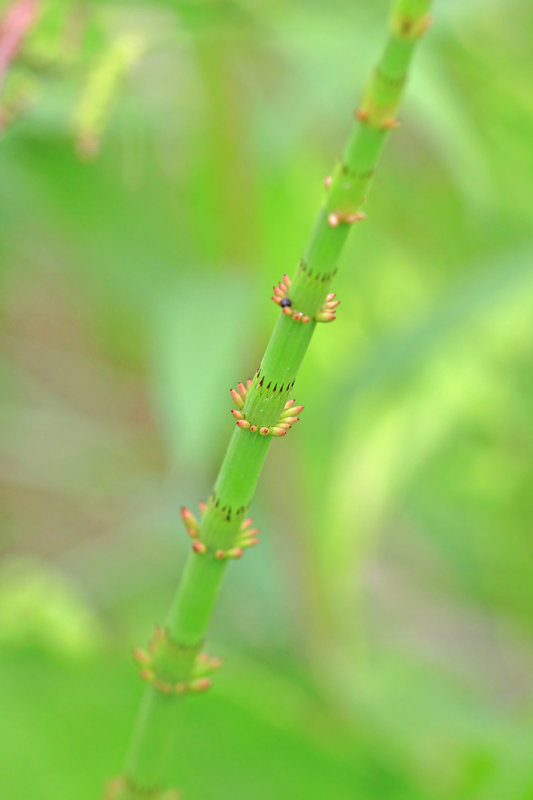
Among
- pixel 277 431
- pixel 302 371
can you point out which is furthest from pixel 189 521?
pixel 302 371

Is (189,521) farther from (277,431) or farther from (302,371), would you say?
(302,371)

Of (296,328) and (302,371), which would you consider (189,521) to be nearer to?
(296,328)

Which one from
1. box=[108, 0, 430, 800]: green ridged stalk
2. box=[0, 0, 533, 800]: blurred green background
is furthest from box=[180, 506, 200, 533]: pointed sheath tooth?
box=[0, 0, 533, 800]: blurred green background

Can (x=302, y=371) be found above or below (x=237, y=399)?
below

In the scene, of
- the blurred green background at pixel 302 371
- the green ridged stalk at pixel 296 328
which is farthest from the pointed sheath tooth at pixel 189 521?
the blurred green background at pixel 302 371

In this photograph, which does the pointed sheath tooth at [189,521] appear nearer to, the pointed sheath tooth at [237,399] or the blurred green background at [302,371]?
the pointed sheath tooth at [237,399]

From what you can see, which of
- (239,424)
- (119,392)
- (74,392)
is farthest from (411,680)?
(74,392)

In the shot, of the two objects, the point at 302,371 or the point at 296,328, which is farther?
the point at 302,371
